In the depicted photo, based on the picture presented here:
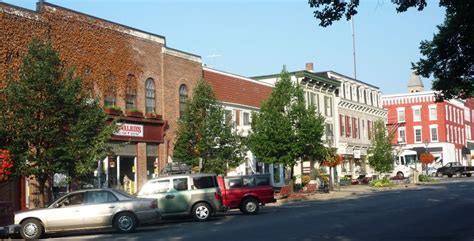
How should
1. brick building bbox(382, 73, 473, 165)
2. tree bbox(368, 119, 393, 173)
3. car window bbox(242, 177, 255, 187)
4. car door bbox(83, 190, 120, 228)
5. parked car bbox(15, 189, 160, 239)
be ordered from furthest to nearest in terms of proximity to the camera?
brick building bbox(382, 73, 473, 165) < tree bbox(368, 119, 393, 173) < car window bbox(242, 177, 255, 187) < car door bbox(83, 190, 120, 228) < parked car bbox(15, 189, 160, 239)

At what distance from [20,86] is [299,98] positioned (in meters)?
20.7

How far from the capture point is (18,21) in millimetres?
26594

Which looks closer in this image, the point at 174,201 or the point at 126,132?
the point at 174,201

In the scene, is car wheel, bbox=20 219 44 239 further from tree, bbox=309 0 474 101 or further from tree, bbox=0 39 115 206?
tree, bbox=309 0 474 101

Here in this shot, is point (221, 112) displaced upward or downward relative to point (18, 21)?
downward

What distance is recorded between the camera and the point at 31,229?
18547mm

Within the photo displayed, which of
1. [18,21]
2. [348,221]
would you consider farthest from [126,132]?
[348,221]

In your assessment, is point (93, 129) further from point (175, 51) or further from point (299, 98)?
point (299, 98)

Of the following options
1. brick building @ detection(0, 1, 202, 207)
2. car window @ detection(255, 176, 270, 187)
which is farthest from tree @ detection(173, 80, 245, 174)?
car window @ detection(255, 176, 270, 187)

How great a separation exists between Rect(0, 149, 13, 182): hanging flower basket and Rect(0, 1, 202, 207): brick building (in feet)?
19.8

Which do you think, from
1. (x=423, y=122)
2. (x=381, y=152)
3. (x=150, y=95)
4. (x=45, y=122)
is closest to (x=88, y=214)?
(x=45, y=122)

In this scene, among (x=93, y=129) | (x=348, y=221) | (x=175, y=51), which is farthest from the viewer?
(x=175, y=51)

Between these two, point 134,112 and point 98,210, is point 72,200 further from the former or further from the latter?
point 134,112

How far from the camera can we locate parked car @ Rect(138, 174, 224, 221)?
2241 cm
